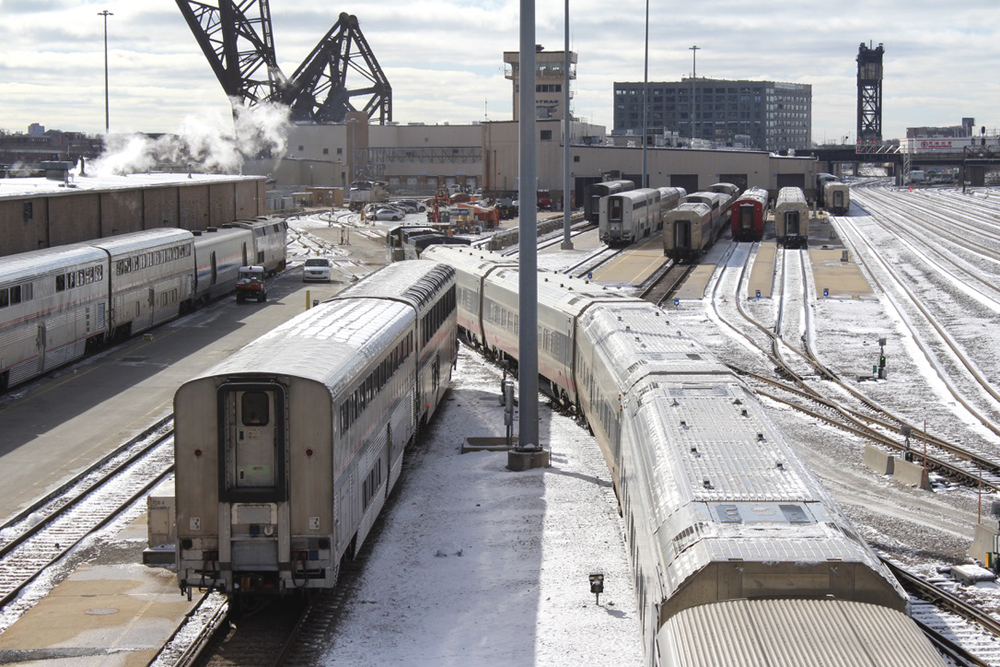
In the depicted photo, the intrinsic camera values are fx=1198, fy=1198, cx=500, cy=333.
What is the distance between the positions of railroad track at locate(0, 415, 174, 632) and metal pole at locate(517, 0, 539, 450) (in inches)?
264

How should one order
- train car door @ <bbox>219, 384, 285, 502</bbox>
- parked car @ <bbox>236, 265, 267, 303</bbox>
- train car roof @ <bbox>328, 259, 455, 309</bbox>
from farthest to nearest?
parked car @ <bbox>236, 265, 267, 303</bbox>, train car roof @ <bbox>328, 259, 455, 309</bbox>, train car door @ <bbox>219, 384, 285, 502</bbox>

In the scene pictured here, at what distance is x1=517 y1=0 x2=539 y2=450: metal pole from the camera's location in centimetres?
2092

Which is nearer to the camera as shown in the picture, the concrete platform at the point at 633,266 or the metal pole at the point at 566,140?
the metal pole at the point at 566,140

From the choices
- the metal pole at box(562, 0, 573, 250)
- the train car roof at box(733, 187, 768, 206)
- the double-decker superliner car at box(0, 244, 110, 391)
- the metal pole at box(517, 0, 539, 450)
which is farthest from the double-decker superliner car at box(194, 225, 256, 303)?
the train car roof at box(733, 187, 768, 206)

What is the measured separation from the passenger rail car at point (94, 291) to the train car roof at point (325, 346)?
1076 cm

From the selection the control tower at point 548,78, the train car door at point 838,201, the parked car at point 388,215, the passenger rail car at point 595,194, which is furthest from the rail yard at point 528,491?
the control tower at point 548,78

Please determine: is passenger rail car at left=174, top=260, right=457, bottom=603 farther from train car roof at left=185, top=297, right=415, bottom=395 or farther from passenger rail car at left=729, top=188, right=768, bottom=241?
passenger rail car at left=729, top=188, right=768, bottom=241

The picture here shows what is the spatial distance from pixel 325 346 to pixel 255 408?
2.15 metres

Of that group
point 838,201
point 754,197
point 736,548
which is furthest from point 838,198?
point 736,548

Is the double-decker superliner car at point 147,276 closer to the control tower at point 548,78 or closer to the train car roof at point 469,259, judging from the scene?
the train car roof at point 469,259

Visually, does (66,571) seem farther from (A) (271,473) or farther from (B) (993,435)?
(B) (993,435)

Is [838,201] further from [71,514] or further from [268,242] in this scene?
[71,514]

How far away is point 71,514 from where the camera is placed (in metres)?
19.3

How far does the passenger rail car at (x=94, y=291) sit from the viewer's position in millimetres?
27797
